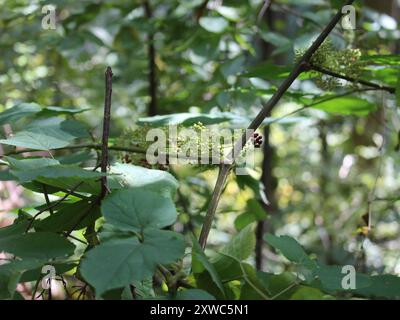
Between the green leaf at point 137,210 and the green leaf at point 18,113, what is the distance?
0.43m

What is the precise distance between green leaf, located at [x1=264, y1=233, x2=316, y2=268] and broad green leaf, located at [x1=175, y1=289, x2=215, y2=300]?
0.38ft

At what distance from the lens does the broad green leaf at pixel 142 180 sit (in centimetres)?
68

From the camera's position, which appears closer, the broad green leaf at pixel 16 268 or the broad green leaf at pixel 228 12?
the broad green leaf at pixel 16 268

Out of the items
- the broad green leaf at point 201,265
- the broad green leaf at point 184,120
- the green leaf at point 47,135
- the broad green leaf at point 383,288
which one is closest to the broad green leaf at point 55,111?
the green leaf at point 47,135

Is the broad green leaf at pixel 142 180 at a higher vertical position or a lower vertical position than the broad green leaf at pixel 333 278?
higher

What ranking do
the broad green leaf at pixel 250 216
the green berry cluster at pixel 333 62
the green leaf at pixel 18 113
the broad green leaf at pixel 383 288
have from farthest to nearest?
the broad green leaf at pixel 250 216 < the green leaf at pixel 18 113 < the green berry cluster at pixel 333 62 < the broad green leaf at pixel 383 288

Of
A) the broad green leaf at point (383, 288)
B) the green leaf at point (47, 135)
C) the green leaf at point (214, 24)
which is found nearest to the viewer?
the broad green leaf at point (383, 288)

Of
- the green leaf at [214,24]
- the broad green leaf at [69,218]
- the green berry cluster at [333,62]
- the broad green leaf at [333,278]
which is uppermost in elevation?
the green leaf at [214,24]

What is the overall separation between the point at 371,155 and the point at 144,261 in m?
2.55

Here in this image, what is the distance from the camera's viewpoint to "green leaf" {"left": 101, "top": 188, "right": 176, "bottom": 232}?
579mm

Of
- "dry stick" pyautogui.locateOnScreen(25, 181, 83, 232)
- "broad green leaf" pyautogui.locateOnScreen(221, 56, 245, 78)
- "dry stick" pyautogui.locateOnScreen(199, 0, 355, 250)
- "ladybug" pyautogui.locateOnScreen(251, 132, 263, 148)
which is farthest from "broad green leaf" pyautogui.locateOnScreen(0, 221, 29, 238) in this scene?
"broad green leaf" pyautogui.locateOnScreen(221, 56, 245, 78)

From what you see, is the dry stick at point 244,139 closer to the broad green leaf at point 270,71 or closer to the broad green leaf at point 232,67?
the broad green leaf at point 270,71

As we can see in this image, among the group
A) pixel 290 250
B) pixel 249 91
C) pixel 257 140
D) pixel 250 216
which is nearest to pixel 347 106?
pixel 249 91
